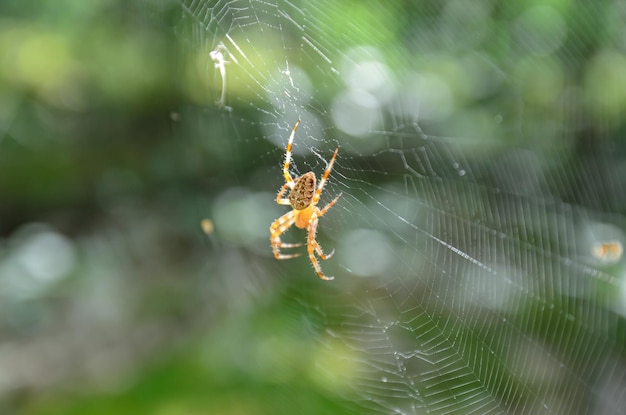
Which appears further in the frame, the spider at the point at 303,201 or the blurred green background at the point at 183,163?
the blurred green background at the point at 183,163

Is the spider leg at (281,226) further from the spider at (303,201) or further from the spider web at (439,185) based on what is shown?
the spider web at (439,185)

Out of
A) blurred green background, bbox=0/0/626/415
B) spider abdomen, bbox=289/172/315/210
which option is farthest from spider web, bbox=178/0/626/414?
spider abdomen, bbox=289/172/315/210

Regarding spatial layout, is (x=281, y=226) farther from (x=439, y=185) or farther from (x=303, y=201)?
(x=439, y=185)

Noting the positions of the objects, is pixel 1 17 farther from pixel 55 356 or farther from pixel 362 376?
pixel 362 376

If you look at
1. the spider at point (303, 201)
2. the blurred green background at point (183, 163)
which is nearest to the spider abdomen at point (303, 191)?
the spider at point (303, 201)

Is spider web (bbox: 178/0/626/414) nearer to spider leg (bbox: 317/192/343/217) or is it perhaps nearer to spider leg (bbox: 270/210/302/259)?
spider leg (bbox: 317/192/343/217)

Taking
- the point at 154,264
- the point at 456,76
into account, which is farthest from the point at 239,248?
the point at 456,76
